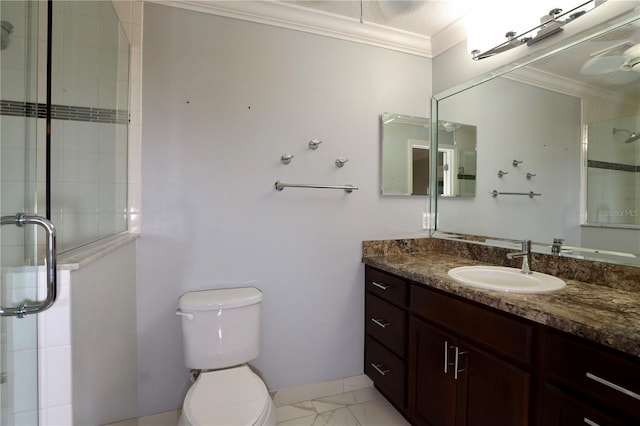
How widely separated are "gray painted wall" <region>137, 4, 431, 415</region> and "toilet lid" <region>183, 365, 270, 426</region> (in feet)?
1.26

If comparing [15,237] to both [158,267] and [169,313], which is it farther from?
[169,313]

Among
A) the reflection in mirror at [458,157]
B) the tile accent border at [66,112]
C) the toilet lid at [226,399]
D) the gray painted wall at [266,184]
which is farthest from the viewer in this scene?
the reflection in mirror at [458,157]

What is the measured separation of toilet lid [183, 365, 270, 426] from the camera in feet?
3.65

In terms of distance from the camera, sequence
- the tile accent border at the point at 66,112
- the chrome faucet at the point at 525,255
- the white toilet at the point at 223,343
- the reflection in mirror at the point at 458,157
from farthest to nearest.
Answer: the reflection in mirror at the point at 458,157 < the chrome faucet at the point at 525,255 < the white toilet at the point at 223,343 < the tile accent border at the point at 66,112

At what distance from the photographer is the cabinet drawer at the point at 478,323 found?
101cm

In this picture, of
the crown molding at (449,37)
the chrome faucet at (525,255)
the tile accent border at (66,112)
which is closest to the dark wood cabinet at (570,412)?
the chrome faucet at (525,255)

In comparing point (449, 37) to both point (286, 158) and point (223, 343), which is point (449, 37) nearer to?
point (286, 158)

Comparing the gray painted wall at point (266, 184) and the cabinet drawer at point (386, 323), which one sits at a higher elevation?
the gray painted wall at point (266, 184)

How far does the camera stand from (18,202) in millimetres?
812

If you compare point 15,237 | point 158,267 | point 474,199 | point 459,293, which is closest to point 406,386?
point 459,293

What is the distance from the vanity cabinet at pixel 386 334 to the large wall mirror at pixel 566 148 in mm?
682

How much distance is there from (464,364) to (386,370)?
626 mm

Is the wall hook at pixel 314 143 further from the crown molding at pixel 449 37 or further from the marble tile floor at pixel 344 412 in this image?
the marble tile floor at pixel 344 412

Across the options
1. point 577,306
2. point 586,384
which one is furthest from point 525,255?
point 586,384
